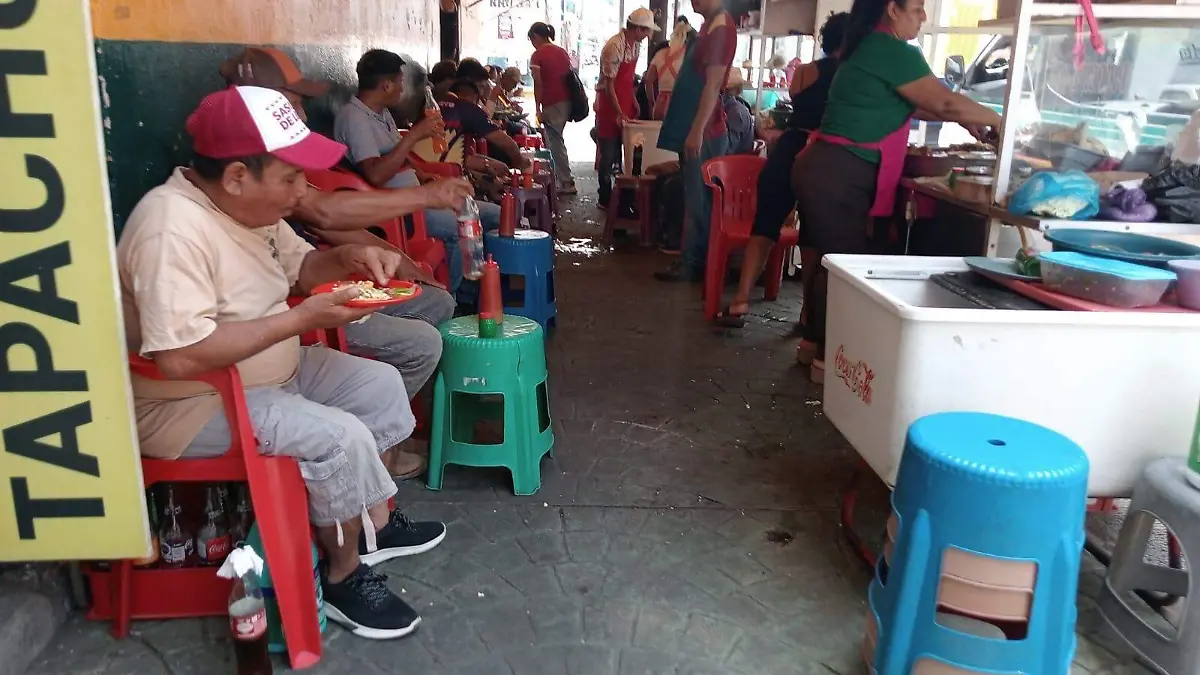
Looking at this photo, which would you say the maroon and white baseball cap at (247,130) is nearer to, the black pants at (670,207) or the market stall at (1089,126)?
the market stall at (1089,126)

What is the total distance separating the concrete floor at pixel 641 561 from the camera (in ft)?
6.74

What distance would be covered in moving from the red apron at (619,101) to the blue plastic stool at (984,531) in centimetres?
701

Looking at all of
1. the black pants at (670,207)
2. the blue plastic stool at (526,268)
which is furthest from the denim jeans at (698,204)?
the blue plastic stool at (526,268)

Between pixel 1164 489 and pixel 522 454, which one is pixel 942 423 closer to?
pixel 1164 489

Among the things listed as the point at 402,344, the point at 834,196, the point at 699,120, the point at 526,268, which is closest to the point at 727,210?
the point at 699,120

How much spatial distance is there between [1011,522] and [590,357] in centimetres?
272

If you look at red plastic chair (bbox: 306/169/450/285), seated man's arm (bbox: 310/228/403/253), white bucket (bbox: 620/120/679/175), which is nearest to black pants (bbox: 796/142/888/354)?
red plastic chair (bbox: 306/169/450/285)

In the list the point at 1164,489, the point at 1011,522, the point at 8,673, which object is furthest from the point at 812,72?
the point at 8,673

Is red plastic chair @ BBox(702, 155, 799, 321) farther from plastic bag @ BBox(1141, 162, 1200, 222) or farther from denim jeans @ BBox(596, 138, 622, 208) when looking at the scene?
denim jeans @ BBox(596, 138, 622, 208)

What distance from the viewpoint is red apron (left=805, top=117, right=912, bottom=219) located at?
356cm

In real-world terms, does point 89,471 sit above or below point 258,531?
above

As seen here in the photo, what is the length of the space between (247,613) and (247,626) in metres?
0.03

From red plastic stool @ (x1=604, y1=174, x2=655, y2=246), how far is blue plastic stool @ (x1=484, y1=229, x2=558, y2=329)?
2676mm

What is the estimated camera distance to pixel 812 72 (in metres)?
4.28
